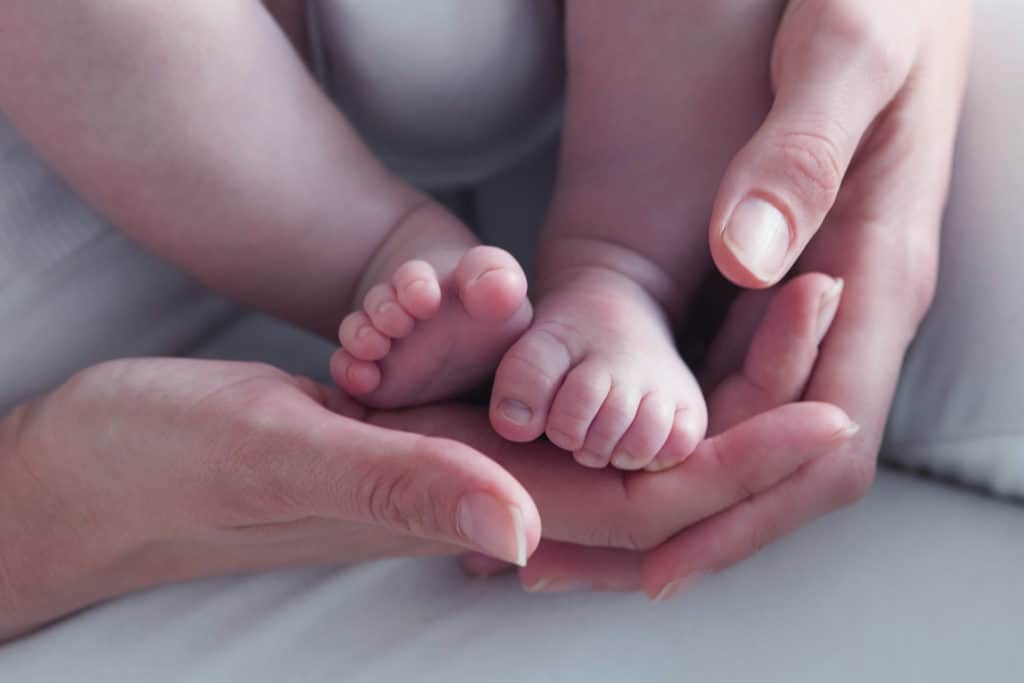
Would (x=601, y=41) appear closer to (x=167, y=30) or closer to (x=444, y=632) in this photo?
(x=167, y=30)

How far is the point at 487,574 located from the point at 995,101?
421 millimetres

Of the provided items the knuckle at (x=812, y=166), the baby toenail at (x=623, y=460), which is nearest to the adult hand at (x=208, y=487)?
the baby toenail at (x=623, y=460)

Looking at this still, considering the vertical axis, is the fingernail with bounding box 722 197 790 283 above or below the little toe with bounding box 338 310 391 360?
above

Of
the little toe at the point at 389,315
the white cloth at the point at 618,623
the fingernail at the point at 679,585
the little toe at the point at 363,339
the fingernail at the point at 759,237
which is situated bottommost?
the white cloth at the point at 618,623

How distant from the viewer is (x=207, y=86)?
1.98 ft

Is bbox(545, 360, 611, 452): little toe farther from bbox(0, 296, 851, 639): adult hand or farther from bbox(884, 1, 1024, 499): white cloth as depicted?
bbox(884, 1, 1024, 499): white cloth

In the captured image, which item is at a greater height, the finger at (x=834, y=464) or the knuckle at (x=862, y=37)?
the knuckle at (x=862, y=37)

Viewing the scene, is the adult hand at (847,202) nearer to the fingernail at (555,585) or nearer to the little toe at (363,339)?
the fingernail at (555,585)

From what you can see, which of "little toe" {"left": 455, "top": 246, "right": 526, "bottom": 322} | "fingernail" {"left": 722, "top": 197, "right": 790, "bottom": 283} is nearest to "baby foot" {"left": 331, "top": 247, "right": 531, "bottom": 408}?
"little toe" {"left": 455, "top": 246, "right": 526, "bottom": 322}

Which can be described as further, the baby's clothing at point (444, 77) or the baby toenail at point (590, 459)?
the baby's clothing at point (444, 77)

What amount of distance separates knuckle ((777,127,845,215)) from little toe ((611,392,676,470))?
119 millimetres

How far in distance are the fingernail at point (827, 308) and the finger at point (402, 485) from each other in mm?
223

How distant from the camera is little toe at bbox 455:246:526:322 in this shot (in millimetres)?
535

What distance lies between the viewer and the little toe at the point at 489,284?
0.54 metres
